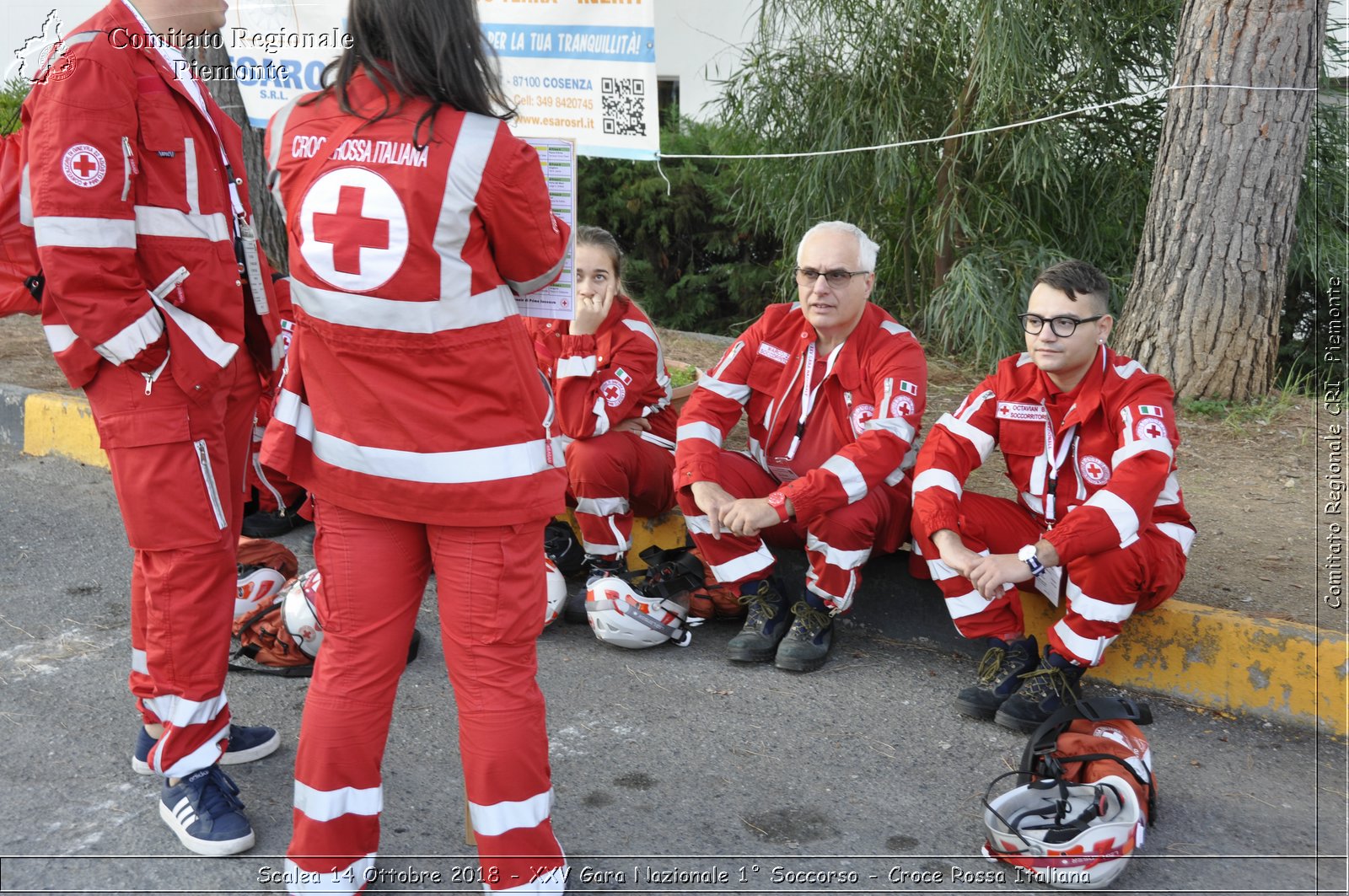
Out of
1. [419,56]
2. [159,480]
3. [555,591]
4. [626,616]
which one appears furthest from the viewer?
[555,591]

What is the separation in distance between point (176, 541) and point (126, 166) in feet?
2.91

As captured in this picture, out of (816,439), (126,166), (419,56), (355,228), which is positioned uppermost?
(419,56)

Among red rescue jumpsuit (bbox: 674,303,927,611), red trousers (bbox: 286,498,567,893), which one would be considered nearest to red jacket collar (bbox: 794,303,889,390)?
red rescue jumpsuit (bbox: 674,303,927,611)

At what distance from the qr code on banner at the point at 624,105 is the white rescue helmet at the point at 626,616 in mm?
2129

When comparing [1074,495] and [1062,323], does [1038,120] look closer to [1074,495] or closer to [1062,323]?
[1062,323]

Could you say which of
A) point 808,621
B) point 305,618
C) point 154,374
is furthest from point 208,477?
point 808,621

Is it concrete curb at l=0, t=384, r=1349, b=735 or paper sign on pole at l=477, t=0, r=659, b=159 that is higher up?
paper sign on pole at l=477, t=0, r=659, b=159

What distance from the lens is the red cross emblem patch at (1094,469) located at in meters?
3.80

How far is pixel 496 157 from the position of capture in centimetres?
245

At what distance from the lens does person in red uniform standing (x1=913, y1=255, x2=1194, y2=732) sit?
3.59 m

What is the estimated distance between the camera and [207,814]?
9.80 feet

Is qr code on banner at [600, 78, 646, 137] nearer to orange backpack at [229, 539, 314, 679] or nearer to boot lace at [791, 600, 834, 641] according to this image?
boot lace at [791, 600, 834, 641]

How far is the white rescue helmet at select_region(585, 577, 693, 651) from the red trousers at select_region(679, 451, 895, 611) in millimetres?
239

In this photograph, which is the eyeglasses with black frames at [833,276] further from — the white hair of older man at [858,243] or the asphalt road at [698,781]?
the asphalt road at [698,781]
